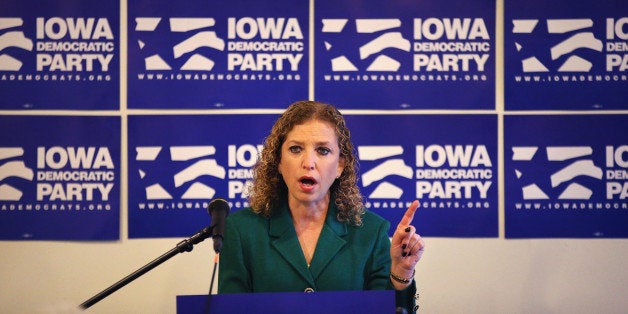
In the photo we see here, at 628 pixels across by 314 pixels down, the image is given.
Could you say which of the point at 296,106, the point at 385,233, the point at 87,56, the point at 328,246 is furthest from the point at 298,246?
the point at 87,56

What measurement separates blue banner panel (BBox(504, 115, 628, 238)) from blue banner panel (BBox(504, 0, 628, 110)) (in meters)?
0.15

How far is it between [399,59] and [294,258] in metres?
1.49

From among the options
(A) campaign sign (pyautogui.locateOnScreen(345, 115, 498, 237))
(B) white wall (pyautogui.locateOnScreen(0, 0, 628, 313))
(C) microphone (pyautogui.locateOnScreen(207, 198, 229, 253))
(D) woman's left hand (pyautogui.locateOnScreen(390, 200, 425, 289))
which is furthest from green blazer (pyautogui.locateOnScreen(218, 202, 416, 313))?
(B) white wall (pyautogui.locateOnScreen(0, 0, 628, 313))

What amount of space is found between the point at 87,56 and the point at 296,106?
4.79 feet

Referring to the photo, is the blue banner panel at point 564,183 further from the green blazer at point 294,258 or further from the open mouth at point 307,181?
the open mouth at point 307,181

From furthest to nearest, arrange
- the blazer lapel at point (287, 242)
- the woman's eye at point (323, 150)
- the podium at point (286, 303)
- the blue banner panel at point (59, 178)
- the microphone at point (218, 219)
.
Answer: the blue banner panel at point (59, 178)
the woman's eye at point (323, 150)
the blazer lapel at point (287, 242)
the microphone at point (218, 219)
the podium at point (286, 303)

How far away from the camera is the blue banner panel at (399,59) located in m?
3.38

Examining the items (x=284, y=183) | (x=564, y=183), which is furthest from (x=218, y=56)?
(x=564, y=183)

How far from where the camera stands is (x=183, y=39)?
339 centimetres

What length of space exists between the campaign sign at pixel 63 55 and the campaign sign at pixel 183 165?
284 millimetres

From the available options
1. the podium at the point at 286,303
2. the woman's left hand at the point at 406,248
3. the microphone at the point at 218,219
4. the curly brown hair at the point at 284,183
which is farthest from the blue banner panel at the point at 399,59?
the podium at the point at 286,303

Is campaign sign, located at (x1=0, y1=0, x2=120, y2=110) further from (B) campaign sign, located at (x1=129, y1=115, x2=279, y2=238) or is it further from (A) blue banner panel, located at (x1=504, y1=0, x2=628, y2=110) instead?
(A) blue banner panel, located at (x1=504, y1=0, x2=628, y2=110)

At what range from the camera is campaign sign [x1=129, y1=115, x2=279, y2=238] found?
11.0ft

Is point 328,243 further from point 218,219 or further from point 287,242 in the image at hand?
point 218,219
